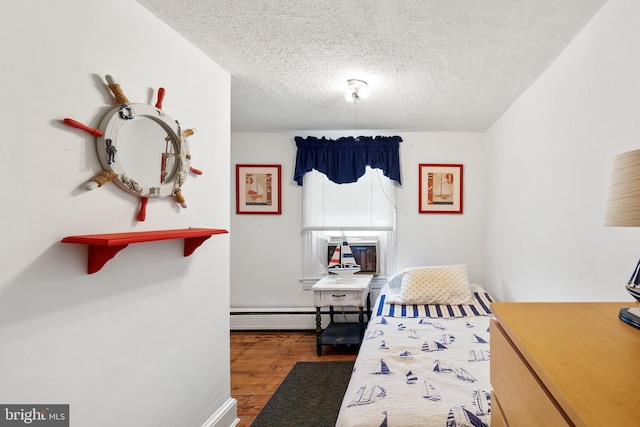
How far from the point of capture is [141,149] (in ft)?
4.43

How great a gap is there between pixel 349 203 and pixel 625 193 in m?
2.93

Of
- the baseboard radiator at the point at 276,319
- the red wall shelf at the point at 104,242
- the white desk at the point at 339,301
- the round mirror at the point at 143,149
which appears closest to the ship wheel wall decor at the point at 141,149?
the round mirror at the point at 143,149

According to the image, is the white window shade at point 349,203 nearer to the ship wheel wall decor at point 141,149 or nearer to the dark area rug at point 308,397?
the dark area rug at point 308,397

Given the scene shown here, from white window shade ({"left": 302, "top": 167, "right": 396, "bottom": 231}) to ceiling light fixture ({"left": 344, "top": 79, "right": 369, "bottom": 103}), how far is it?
1.41 meters

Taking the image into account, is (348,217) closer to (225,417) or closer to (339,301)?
(339,301)

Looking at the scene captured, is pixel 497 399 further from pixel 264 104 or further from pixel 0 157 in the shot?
pixel 264 104

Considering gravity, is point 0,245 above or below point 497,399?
above

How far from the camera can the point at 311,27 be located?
163 cm

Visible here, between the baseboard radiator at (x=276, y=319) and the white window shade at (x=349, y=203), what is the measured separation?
0.95 metres

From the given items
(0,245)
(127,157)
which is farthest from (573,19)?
(0,245)

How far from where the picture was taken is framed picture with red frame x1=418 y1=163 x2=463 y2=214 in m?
3.62

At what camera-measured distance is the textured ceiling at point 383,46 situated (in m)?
1.48

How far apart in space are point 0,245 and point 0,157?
0.81 ft

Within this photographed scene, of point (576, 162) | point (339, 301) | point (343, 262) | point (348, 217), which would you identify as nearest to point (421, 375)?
point (576, 162)
